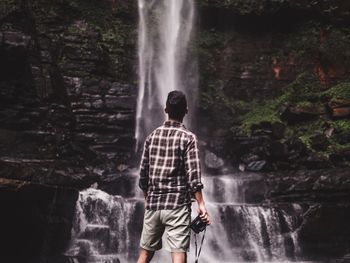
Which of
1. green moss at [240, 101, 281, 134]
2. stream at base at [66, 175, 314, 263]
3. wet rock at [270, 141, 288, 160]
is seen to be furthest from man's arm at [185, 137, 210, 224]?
green moss at [240, 101, 281, 134]

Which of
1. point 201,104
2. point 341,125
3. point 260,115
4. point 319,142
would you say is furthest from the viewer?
point 201,104

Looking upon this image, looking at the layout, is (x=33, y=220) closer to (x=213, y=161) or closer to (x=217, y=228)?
(x=217, y=228)

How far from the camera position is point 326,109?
45.7 feet

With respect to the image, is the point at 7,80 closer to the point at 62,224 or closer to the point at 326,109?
the point at 62,224

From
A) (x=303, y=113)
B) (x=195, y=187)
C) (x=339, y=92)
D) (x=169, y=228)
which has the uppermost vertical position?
(x=339, y=92)

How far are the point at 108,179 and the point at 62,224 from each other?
2474 millimetres

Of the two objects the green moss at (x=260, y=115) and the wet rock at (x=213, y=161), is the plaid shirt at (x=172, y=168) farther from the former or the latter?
the green moss at (x=260, y=115)

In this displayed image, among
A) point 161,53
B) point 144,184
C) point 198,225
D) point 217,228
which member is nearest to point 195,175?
point 198,225

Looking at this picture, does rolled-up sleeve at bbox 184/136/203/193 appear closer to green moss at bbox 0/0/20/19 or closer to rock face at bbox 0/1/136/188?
rock face at bbox 0/1/136/188

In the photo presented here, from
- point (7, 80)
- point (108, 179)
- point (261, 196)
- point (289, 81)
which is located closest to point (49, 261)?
point (108, 179)

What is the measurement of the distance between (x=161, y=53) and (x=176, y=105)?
13201 mm

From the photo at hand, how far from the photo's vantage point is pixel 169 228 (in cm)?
402

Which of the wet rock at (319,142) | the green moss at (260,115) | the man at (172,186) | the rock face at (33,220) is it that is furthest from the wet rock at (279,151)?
the man at (172,186)

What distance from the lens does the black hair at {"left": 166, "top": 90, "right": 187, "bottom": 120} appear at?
4176mm
